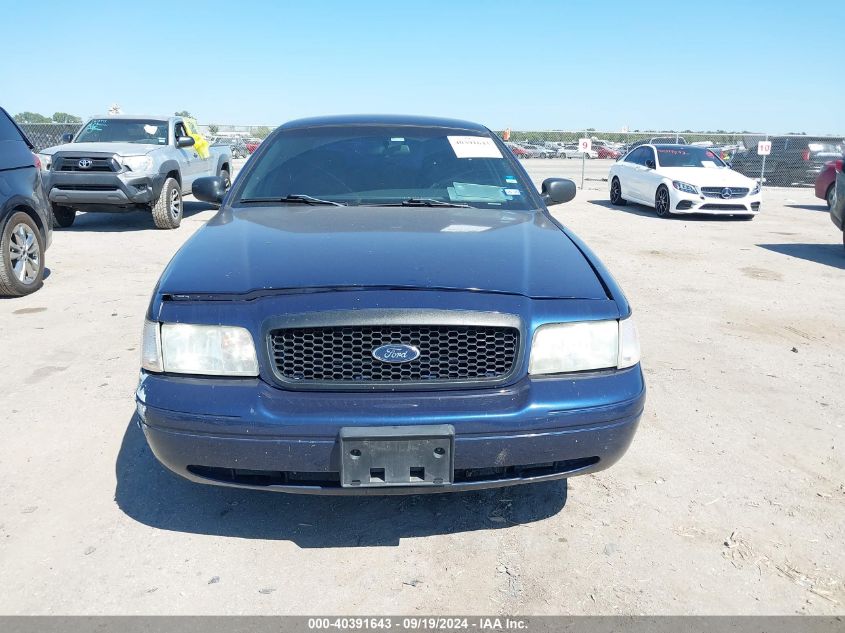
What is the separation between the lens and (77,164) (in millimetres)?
10508

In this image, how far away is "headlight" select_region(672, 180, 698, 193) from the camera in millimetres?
13102

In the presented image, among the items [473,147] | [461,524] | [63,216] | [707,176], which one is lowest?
[461,524]

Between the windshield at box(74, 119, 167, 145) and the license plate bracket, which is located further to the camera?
the windshield at box(74, 119, 167, 145)

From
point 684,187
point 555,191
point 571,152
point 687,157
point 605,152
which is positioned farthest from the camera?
point 605,152

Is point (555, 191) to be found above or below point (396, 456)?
above

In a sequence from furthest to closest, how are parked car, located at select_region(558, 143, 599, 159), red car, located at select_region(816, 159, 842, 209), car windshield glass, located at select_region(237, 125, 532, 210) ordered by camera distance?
parked car, located at select_region(558, 143, 599, 159) < red car, located at select_region(816, 159, 842, 209) < car windshield glass, located at select_region(237, 125, 532, 210)

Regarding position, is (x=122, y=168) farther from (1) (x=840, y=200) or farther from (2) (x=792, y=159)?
(2) (x=792, y=159)

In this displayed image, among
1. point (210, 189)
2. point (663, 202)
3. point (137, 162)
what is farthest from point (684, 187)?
point (210, 189)

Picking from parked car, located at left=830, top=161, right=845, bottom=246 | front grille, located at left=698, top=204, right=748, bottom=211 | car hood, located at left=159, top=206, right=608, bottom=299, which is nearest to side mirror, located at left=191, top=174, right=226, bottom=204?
car hood, located at left=159, top=206, right=608, bottom=299

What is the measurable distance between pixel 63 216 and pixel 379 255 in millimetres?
10357

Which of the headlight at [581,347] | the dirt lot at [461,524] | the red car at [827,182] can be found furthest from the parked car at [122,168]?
the red car at [827,182]

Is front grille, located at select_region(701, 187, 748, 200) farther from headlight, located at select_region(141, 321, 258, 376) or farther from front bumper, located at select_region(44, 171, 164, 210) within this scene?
headlight, located at select_region(141, 321, 258, 376)

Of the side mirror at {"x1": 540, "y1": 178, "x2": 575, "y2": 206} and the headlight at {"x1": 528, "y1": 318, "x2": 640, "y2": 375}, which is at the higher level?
the side mirror at {"x1": 540, "y1": 178, "x2": 575, "y2": 206}

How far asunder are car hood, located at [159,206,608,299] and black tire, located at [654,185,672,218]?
10.7 metres
